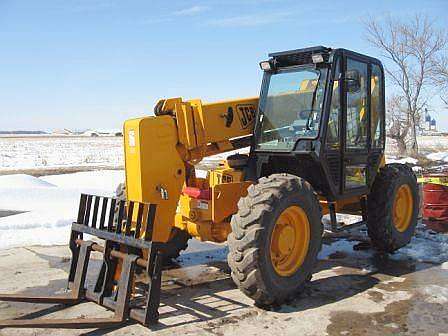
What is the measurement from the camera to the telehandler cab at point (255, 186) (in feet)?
14.9

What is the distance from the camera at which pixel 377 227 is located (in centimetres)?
661

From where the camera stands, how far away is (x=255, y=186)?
4820 millimetres

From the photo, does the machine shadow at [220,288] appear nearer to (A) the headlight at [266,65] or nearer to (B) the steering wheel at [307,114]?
(B) the steering wheel at [307,114]

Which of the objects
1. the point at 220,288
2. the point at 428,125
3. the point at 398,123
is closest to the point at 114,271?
the point at 220,288

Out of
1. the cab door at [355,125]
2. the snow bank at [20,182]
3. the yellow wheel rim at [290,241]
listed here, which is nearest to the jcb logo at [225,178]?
the yellow wheel rim at [290,241]

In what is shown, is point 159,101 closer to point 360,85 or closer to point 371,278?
point 360,85

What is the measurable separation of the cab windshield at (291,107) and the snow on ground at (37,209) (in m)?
4.08

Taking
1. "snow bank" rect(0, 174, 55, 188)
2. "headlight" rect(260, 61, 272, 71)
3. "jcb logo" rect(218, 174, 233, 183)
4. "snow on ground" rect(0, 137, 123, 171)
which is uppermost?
"headlight" rect(260, 61, 272, 71)

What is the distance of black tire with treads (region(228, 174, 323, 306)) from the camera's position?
4.49 metres

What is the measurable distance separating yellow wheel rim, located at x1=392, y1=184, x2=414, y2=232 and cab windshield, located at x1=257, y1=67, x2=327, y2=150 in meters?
2.38

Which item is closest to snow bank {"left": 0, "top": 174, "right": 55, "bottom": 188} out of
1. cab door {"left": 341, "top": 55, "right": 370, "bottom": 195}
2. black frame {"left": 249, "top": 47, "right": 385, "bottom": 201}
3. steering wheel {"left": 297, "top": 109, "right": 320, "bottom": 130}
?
black frame {"left": 249, "top": 47, "right": 385, "bottom": 201}

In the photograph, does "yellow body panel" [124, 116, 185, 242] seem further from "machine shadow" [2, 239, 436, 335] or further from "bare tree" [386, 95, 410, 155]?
"bare tree" [386, 95, 410, 155]

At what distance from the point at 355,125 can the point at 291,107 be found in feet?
3.51

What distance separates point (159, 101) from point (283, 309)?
8.90 ft
